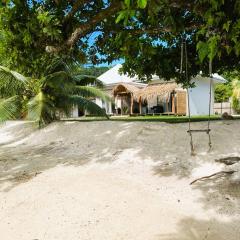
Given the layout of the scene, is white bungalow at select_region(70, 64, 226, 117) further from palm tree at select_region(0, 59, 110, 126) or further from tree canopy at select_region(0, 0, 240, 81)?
tree canopy at select_region(0, 0, 240, 81)

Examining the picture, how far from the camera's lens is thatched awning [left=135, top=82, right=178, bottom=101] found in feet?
83.8

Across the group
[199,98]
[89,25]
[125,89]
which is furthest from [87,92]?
[199,98]

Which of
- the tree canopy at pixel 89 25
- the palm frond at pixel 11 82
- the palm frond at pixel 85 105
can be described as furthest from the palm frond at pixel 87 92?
the tree canopy at pixel 89 25

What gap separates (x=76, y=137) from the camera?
37.9 ft

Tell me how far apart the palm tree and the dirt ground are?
2756mm

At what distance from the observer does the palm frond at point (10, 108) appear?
43.8 ft

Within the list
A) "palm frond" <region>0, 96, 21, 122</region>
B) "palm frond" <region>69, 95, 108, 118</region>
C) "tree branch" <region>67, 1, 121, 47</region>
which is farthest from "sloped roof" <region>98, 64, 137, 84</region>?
"tree branch" <region>67, 1, 121, 47</region>

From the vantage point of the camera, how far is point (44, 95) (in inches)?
551

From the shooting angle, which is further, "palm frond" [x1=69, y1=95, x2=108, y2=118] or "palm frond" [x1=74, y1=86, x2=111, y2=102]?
Result: "palm frond" [x1=74, y1=86, x2=111, y2=102]

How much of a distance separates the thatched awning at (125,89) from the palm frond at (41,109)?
13812mm

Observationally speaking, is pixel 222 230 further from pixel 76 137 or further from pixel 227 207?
pixel 76 137

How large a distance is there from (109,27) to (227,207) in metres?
4.12

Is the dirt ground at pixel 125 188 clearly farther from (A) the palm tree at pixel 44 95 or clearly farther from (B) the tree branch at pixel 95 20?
(A) the palm tree at pixel 44 95

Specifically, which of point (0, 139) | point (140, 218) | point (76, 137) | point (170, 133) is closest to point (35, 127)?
point (0, 139)
